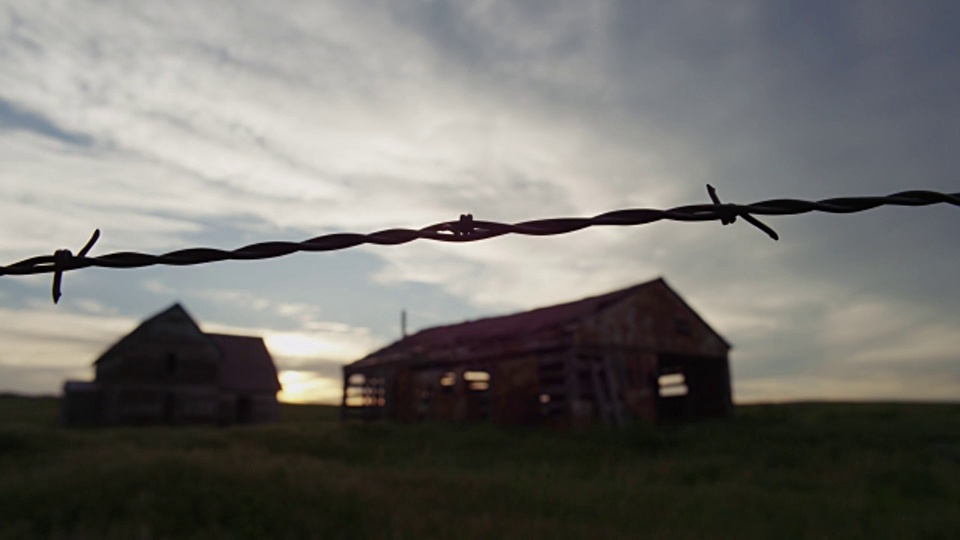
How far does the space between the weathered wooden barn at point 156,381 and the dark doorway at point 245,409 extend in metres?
1.33

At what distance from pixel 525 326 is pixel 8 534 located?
59.3 feet

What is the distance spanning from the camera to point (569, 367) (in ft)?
67.2

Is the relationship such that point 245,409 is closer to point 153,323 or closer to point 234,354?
point 234,354

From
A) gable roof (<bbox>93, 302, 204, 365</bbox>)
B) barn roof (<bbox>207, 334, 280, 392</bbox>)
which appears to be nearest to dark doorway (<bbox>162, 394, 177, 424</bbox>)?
gable roof (<bbox>93, 302, 204, 365</bbox>)

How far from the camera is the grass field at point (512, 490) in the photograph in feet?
22.9

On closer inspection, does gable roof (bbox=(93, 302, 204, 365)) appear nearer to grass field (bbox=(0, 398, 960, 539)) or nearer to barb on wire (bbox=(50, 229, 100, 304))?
grass field (bbox=(0, 398, 960, 539))

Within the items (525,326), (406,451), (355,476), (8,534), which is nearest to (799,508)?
(355,476)

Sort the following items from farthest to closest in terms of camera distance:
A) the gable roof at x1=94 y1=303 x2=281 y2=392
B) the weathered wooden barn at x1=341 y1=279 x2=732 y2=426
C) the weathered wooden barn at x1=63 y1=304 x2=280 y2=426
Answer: the gable roof at x1=94 y1=303 x2=281 y2=392 < the weathered wooden barn at x1=63 y1=304 x2=280 y2=426 < the weathered wooden barn at x1=341 y1=279 x2=732 y2=426

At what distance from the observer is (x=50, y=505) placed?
290 inches

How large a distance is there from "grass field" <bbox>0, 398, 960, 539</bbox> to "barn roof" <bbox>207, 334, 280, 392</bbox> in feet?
74.7

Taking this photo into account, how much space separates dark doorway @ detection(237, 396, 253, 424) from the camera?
38156 mm

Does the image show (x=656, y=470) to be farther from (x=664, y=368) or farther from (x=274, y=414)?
(x=274, y=414)

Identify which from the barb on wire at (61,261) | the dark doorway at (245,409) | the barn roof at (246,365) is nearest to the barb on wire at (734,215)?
the barb on wire at (61,261)

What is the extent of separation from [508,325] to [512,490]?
15791 mm
